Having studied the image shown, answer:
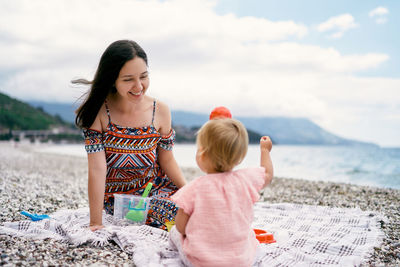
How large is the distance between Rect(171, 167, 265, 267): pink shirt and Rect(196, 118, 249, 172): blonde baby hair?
4.4 inches

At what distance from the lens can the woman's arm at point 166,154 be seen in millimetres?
3732

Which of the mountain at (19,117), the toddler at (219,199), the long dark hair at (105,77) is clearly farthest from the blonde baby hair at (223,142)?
the mountain at (19,117)

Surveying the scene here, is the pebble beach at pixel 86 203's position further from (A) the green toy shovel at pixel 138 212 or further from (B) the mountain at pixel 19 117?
(B) the mountain at pixel 19 117

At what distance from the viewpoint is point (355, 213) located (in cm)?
467

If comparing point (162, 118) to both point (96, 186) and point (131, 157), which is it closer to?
point (131, 157)

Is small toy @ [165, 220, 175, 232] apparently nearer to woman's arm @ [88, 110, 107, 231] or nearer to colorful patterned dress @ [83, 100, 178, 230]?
colorful patterned dress @ [83, 100, 178, 230]

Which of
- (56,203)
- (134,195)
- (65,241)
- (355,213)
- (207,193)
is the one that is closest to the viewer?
(207,193)

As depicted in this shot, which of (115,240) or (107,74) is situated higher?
(107,74)

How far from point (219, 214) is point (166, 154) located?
1.76 m

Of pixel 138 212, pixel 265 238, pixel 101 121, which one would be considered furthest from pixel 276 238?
pixel 101 121

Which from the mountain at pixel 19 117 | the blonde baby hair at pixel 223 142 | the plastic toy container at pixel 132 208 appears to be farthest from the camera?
the mountain at pixel 19 117

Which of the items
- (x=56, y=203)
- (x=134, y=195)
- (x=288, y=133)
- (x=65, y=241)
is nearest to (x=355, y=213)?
(x=134, y=195)

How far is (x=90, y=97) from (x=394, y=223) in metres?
4.06

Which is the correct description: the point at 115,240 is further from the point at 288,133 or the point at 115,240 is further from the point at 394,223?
the point at 288,133
